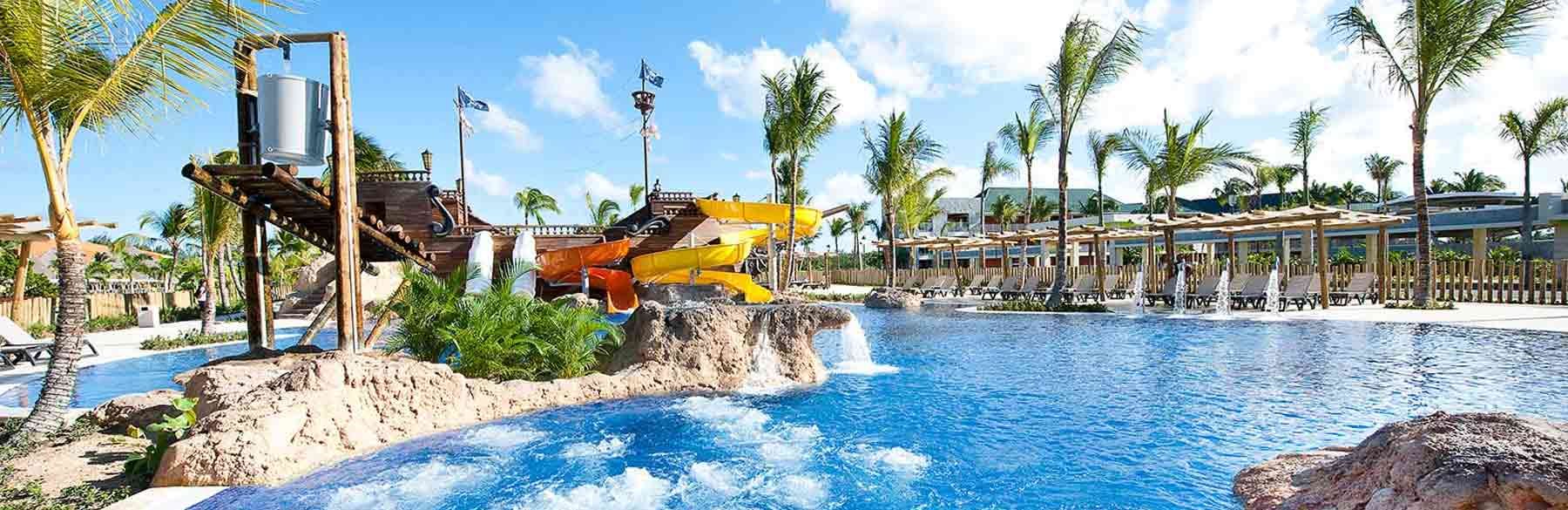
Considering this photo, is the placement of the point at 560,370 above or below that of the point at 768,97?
below

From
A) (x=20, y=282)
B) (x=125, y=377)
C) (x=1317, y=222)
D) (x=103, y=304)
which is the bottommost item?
(x=125, y=377)

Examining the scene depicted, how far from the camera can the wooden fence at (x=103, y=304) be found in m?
18.3

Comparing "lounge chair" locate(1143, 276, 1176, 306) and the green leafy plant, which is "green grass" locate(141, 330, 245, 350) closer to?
the green leafy plant

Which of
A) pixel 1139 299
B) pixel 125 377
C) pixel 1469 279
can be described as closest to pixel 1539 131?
pixel 1469 279

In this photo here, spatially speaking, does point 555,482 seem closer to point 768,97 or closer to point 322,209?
point 322,209

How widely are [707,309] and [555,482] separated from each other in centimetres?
418

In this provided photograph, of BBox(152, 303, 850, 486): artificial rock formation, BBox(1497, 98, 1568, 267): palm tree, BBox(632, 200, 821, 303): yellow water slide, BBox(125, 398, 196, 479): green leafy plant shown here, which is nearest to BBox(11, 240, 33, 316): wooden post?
BBox(152, 303, 850, 486): artificial rock formation

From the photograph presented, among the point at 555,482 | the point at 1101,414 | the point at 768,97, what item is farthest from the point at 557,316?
the point at 768,97

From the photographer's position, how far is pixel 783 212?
71.9ft

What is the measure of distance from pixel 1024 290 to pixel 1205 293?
5.38 metres

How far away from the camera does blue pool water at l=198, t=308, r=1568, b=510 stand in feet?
16.2

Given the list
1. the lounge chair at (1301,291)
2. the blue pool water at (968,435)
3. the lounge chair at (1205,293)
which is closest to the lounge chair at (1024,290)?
the lounge chair at (1205,293)

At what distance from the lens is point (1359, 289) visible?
17.6m

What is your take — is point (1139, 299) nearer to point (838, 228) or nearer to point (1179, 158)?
point (1179, 158)
